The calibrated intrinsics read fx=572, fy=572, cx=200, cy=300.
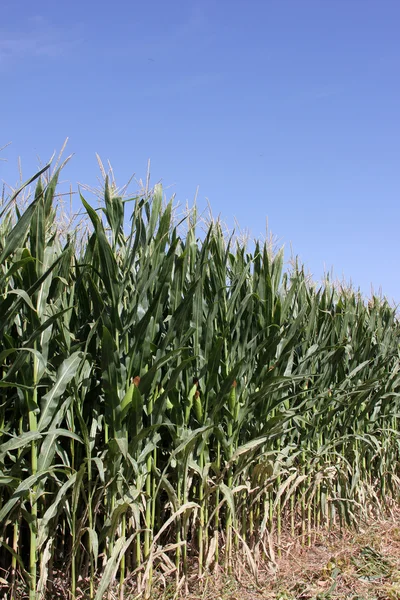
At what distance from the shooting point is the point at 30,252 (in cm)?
233

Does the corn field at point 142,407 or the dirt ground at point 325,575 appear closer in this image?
the corn field at point 142,407

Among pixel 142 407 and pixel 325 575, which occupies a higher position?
pixel 142 407

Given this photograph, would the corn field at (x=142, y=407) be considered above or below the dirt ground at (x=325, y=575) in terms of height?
above

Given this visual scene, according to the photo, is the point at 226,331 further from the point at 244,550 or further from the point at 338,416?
the point at 338,416

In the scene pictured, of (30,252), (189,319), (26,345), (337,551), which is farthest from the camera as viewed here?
(337,551)

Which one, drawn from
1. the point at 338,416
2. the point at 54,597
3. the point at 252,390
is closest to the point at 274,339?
the point at 252,390

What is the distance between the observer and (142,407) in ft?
8.13

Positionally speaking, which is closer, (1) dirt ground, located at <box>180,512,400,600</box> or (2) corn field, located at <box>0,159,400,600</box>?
(2) corn field, located at <box>0,159,400,600</box>

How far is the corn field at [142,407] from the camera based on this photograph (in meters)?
2.27

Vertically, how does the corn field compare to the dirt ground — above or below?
above

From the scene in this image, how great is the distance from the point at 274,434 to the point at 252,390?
0.28 meters

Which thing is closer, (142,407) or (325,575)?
(142,407)

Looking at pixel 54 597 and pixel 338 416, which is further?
pixel 338 416

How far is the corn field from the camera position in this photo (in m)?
2.27
